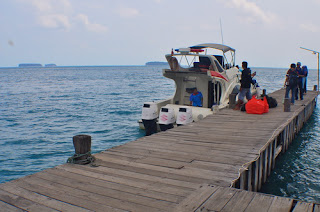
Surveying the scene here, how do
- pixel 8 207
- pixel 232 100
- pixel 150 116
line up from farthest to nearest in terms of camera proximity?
pixel 232 100 < pixel 150 116 < pixel 8 207

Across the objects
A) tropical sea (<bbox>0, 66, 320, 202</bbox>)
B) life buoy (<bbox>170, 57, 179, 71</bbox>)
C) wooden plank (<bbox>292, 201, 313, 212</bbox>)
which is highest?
life buoy (<bbox>170, 57, 179, 71</bbox>)

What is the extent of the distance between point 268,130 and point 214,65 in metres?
4.49

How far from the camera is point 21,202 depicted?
150 inches

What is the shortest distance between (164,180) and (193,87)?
356 inches

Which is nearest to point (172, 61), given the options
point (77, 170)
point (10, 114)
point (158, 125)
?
point (158, 125)

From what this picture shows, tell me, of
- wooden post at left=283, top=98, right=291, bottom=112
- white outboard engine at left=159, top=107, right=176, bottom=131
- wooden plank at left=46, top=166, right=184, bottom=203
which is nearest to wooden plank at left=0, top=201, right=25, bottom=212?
wooden plank at left=46, top=166, right=184, bottom=203

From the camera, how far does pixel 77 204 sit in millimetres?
3777

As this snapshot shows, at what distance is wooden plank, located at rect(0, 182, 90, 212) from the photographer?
12.1 feet

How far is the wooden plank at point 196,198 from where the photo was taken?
11.7 feet

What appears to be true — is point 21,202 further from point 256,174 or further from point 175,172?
point 256,174

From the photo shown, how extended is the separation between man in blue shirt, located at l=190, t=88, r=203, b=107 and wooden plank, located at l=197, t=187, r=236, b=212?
8160 mm

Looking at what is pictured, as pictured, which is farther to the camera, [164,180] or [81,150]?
[81,150]

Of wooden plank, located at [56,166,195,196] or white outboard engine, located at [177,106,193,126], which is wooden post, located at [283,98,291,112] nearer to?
white outboard engine, located at [177,106,193,126]

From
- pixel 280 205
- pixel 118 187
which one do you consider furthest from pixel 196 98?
pixel 280 205
